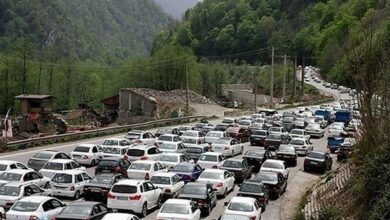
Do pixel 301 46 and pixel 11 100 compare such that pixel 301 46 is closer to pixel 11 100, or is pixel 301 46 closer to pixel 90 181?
pixel 11 100

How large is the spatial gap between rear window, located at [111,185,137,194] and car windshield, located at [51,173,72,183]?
3.27 meters

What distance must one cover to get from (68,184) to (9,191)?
353 centimetres

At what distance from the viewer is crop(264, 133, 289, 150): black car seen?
4425cm

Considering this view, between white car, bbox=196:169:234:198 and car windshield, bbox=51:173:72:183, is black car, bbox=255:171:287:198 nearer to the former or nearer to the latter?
white car, bbox=196:169:234:198

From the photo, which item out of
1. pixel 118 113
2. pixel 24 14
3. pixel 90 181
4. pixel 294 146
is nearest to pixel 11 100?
pixel 118 113

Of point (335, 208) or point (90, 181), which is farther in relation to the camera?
point (90, 181)

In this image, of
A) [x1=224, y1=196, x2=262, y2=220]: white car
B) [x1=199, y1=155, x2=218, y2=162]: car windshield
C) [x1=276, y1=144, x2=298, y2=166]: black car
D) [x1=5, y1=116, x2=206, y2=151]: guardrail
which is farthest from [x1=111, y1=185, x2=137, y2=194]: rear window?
[x1=5, y1=116, x2=206, y2=151]: guardrail

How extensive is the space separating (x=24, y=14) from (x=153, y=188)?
7193 inches

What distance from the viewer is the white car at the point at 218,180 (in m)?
27.4

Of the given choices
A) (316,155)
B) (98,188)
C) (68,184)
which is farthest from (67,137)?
(98,188)

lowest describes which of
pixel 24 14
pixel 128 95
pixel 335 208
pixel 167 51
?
pixel 335 208

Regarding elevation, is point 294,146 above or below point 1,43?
below

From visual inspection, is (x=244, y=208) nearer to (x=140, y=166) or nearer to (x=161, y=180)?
(x=161, y=180)

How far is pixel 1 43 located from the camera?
17588cm
